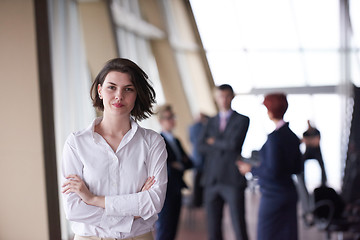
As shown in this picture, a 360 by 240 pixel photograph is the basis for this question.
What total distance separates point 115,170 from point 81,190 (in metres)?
0.14

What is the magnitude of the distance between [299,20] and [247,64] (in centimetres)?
194

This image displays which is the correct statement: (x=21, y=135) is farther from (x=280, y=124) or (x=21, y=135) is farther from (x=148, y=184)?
(x=280, y=124)

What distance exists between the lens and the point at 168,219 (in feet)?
13.4

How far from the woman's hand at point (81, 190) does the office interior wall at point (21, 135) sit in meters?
0.86

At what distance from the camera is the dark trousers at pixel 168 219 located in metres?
4.08

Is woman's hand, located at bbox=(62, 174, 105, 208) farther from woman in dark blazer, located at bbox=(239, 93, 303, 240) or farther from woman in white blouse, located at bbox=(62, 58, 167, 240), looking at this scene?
woman in dark blazer, located at bbox=(239, 93, 303, 240)

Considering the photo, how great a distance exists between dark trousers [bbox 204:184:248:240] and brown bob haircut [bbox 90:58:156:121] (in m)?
2.61

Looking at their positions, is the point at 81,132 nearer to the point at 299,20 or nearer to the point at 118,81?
the point at 118,81

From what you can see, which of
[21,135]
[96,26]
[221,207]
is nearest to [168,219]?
[221,207]

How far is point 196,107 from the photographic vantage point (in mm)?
13406

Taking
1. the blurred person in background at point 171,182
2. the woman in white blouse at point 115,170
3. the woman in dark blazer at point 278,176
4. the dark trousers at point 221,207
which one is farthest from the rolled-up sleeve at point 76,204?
the dark trousers at point 221,207

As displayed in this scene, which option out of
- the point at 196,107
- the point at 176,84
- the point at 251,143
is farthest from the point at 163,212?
the point at 251,143

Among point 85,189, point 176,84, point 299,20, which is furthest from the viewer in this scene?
point 299,20

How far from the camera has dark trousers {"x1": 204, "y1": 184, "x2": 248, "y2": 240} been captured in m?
4.27
